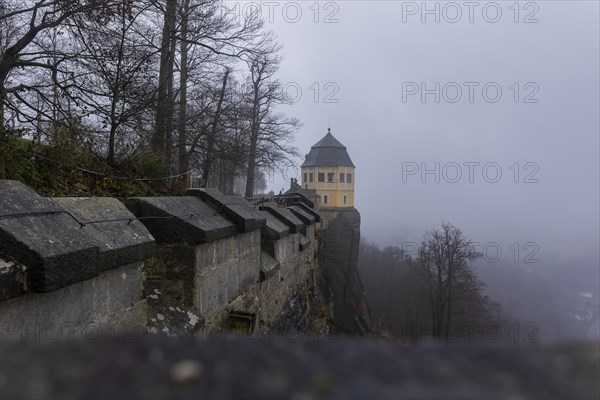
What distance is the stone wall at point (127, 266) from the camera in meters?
1.81

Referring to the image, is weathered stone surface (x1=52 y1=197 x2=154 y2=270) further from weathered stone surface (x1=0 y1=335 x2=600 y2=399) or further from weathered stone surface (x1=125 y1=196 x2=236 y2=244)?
weathered stone surface (x1=0 y1=335 x2=600 y2=399)

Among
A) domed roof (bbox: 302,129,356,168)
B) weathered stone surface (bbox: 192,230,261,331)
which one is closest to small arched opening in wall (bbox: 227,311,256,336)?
weathered stone surface (bbox: 192,230,261,331)

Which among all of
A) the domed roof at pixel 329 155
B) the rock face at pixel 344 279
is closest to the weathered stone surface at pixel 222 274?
the rock face at pixel 344 279

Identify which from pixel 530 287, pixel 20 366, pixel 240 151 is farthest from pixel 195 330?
pixel 530 287

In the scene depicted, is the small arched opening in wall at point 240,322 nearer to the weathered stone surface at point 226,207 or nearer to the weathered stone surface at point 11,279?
the weathered stone surface at point 226,207

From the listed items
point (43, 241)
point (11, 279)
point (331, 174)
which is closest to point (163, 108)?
point (43, 241)

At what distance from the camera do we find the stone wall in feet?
5.93

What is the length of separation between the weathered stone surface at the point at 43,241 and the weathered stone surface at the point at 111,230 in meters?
0.13

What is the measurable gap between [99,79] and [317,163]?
3547cm

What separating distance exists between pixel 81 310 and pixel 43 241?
559mm

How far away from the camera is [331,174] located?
40969mm

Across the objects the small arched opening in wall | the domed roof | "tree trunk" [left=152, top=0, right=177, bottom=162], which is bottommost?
the small arched opening in wall

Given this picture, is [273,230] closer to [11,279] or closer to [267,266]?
[267,266]

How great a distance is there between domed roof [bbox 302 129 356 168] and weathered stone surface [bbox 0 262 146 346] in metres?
38.8
